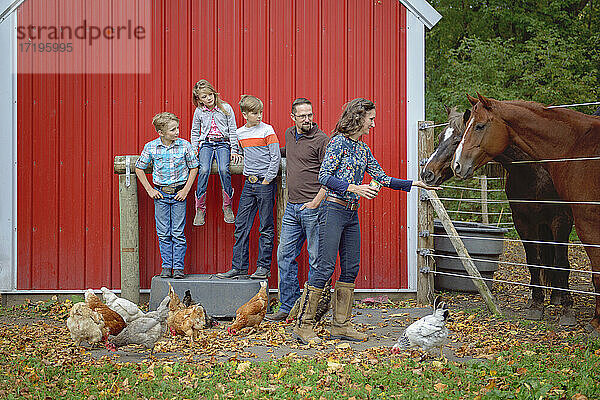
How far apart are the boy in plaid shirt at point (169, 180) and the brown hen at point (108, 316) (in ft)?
4.98

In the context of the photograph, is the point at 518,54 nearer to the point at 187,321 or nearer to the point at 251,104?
the point at 251,104

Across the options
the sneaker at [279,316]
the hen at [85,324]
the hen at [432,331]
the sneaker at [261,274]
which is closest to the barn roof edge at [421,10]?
the sneaker at [261,274]

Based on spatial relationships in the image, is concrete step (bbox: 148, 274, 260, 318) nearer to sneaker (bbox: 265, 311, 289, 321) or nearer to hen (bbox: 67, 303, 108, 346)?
sneaker (bbox: 265, 311, 289, 321)

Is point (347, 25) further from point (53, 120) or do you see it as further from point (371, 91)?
point (53, 120)

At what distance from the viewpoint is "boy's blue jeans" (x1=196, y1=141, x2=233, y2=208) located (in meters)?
7.34

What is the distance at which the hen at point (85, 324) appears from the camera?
217 inches

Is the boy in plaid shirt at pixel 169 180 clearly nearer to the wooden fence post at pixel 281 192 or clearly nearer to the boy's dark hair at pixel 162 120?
the boy's dark hair at pixel 162 120

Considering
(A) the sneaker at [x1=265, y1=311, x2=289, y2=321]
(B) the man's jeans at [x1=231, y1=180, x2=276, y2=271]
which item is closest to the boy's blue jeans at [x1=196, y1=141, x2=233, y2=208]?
(B) the man's jeans at [x1=231, y1=180, x2=276, y2=271]

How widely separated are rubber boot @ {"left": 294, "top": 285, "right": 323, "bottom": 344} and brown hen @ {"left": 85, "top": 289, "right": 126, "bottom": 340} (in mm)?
1531

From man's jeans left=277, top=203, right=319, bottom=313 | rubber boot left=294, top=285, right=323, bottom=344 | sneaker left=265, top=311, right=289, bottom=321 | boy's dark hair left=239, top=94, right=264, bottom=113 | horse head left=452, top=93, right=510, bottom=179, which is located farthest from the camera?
boy's dark hair left=239, top=94, right=264, bottom=113

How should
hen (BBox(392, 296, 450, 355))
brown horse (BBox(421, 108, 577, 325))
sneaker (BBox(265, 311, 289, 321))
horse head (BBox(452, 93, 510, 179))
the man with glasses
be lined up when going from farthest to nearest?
sneaker (BBox(265, 311, 289, 321)) < the man with glasses < brown horse (BBox(421, 108, 577, 325)) < horse head (BBox(452, 93, 510, 179)) < hen (BBox(392, 296, 450, 355))

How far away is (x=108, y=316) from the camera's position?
5.68m

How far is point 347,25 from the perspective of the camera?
7965 millimetres

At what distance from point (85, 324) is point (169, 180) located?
2.19 meters
